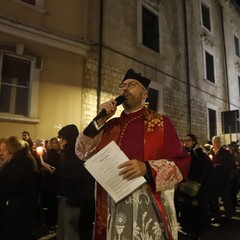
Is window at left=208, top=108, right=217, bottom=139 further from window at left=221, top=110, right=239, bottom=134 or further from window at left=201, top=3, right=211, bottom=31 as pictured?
window at left=201, top=3, right=211, bottom=31

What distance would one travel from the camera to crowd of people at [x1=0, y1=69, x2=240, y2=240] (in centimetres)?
194

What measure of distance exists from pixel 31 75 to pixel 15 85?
0.50m

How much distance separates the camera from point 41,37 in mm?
8461


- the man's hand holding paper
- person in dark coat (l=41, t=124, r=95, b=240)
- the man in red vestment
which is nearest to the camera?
the man's hand holding paper

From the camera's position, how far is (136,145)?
83.1 inches

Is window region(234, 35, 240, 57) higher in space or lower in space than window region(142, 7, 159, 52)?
higher

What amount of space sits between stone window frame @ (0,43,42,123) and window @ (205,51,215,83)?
35.1ft

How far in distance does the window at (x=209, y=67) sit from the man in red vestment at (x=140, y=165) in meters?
15.0

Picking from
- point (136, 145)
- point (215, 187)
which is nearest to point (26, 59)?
point (215, 187)

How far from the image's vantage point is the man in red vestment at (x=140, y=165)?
6.28 feet

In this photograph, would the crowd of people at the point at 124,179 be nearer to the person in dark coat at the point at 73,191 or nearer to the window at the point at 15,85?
the person in dark coat at the point at 73,191

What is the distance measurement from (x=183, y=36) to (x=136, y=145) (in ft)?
43.9

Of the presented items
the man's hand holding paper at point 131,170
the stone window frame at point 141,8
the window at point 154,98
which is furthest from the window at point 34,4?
the man's hand holding paper at point 131,170

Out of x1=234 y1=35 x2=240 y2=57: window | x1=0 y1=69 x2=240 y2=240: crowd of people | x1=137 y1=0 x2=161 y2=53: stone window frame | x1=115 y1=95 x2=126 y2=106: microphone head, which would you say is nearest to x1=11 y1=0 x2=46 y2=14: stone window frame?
x1=0 y1=69 x2=240 y2=240: crowd of people
